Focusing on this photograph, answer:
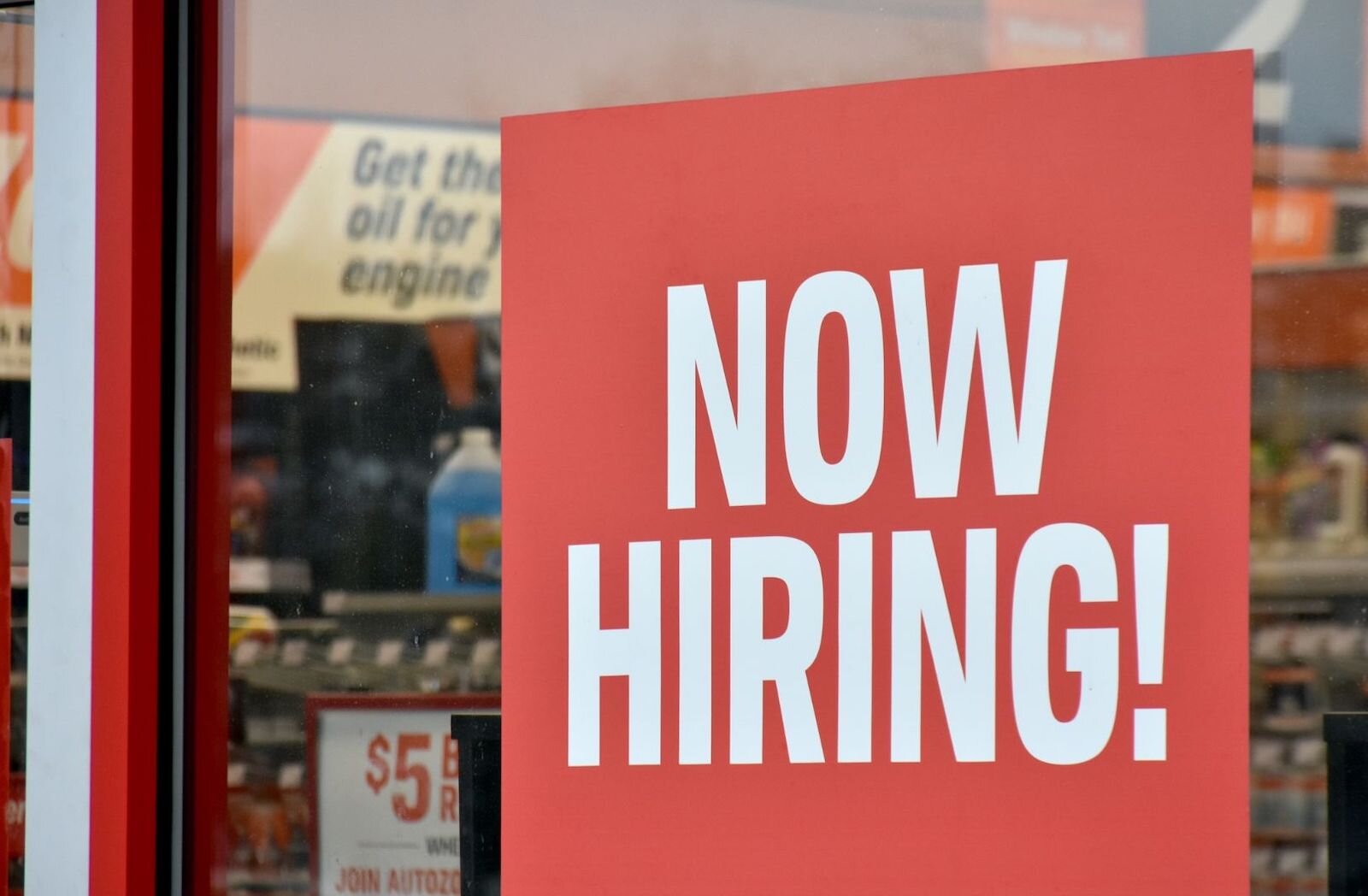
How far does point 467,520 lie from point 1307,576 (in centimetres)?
110

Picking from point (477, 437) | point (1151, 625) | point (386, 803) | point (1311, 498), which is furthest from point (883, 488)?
point (386, 803)

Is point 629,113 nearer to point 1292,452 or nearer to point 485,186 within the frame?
point 485,186

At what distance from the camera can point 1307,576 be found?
1.90 metres

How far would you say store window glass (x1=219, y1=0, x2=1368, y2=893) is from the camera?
215 centimetres

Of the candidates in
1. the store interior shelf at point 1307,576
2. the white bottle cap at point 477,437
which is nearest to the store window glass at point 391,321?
the white bottle cap at point 477,437

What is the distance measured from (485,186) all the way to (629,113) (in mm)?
295

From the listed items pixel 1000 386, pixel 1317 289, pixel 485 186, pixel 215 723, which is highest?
pixel 485 186

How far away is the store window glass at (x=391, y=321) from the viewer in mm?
2154

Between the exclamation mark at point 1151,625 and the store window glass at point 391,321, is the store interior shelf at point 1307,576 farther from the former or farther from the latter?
the store window glass at point 391,321

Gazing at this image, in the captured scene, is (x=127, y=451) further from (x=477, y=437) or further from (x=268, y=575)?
(x=477, y=437)

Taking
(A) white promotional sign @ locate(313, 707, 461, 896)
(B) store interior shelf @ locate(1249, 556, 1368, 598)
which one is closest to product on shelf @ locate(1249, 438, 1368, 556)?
(B) store interior shelf @ locate(1249, 556, 1368, 598)

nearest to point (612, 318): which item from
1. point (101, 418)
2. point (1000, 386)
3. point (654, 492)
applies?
point (654, 492)

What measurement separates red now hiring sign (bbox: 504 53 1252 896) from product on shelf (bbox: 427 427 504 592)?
5.7 inches

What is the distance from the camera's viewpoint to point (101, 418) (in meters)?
2.30
